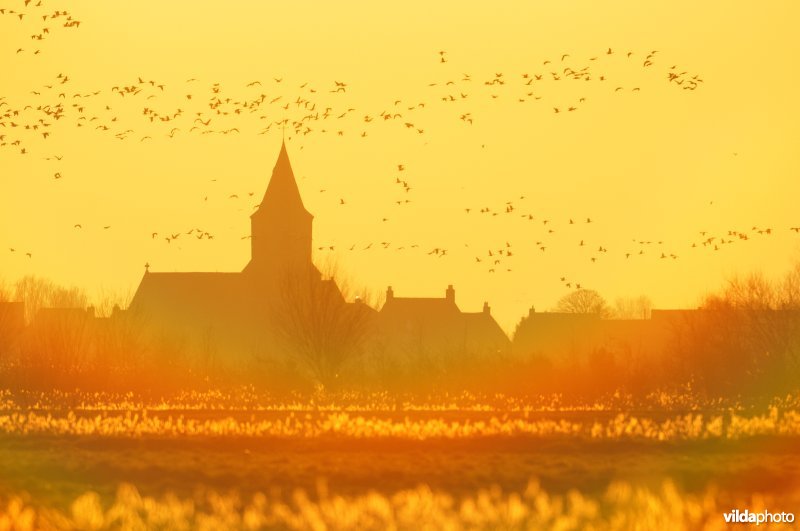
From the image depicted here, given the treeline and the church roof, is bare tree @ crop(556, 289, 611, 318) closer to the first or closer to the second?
the church roof

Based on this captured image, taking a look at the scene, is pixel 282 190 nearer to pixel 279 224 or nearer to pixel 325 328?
pixel 279 224

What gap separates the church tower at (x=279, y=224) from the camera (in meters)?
146

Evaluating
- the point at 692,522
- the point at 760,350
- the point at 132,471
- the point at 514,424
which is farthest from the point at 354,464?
the point at 760,350

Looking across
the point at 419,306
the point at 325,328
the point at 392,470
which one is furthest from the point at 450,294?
the point at 392,470

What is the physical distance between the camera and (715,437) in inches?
1684

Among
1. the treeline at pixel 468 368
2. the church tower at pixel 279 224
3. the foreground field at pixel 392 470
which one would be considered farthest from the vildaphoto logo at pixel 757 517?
the church tower at pixel 279 224

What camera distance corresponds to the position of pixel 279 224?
147m

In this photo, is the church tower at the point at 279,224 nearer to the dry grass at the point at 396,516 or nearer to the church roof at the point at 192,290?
the church roof at the point at 192,290

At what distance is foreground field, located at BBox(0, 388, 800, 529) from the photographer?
2464cm

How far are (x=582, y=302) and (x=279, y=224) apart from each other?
27373mm

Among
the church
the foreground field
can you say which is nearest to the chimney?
the church

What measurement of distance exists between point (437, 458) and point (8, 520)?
55.0 ft

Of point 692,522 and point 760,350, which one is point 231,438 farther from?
point 760,350

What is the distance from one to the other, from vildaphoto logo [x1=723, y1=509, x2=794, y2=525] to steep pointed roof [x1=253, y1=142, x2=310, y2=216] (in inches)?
4764
